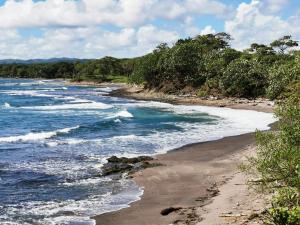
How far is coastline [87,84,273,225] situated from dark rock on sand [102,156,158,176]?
81cm

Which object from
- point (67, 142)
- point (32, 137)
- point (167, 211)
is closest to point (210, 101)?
point (32, 137)

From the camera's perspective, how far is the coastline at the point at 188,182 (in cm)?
2058

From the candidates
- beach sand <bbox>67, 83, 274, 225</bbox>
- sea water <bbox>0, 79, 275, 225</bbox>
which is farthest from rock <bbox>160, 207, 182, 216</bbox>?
sea water <bbox>0, 79, 275, 225</bbox>

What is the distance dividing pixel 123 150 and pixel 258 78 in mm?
47604

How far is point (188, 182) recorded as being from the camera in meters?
26.8

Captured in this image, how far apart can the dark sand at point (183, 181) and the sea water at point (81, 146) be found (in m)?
0.96

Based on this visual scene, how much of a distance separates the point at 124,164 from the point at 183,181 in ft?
18.4

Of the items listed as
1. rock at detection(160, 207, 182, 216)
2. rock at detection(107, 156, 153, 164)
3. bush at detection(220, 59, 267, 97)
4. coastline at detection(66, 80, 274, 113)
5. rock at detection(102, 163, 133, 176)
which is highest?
bush at detection(220, 59, 267, 97)

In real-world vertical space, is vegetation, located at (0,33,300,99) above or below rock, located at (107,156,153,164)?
above

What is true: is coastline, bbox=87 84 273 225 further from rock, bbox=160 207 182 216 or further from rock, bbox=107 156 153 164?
rock, bbox=107 156 153 164

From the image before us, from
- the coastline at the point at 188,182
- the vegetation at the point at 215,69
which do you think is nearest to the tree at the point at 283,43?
the vegetation at the point at 215,69

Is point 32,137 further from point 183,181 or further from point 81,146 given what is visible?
point 183,181

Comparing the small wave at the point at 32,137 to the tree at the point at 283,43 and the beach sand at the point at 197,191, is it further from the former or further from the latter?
the tree at the point at 283,43

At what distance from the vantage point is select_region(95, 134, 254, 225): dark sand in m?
20.7
